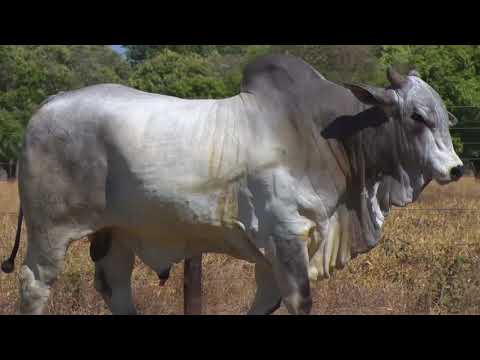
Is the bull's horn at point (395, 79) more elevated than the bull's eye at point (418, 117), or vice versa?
the bull's horn at point (395, 79)

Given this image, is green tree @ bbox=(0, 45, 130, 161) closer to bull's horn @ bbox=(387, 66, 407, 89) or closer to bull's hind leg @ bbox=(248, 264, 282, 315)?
bull's hind leg @ bbox=(248, 264, 282, 315)

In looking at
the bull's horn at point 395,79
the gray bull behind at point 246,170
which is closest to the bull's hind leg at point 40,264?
the gray bull behind at point 246,170

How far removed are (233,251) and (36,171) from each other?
1269 mm

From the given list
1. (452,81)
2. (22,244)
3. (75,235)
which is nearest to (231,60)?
(452,81)

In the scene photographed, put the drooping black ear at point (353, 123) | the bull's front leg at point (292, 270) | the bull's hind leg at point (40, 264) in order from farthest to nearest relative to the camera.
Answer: the bull's hind leg at point (40, 264)
the drooping black ear at point (353, 123)
the bull's front leg at point (292, 270)

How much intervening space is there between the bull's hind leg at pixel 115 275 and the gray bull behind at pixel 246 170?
365 millimetres

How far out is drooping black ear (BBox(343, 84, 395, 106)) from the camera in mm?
5242

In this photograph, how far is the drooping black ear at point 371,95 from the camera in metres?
5.24

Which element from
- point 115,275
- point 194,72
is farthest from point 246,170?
point 194,72

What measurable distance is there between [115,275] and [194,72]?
24.3m

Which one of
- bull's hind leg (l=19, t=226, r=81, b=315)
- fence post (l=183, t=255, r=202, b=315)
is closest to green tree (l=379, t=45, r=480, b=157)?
fence post (l=183, t=255, r=202, b=315)

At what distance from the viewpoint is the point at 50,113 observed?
5.63m

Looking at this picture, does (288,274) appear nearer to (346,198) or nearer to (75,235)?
(346,198)

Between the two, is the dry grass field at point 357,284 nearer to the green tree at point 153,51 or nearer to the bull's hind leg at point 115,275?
the bull's hind leg at point 115,275
